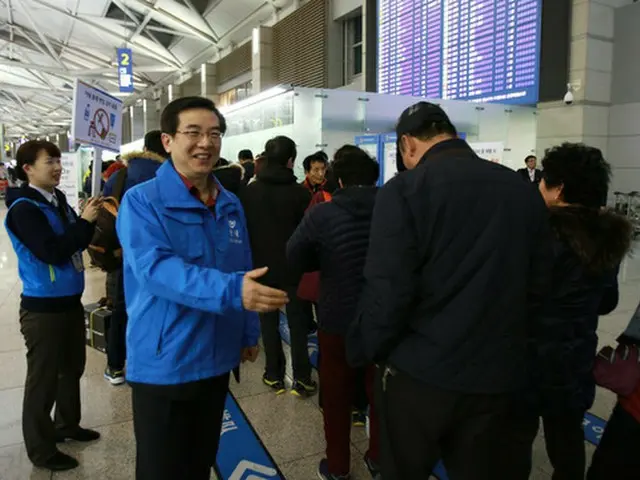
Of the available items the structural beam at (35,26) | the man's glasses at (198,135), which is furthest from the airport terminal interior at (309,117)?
the structural beam at (35,26)

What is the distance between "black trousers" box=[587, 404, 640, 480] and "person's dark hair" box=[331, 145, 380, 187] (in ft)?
4.20

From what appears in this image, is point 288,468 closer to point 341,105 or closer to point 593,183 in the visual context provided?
point 593,183

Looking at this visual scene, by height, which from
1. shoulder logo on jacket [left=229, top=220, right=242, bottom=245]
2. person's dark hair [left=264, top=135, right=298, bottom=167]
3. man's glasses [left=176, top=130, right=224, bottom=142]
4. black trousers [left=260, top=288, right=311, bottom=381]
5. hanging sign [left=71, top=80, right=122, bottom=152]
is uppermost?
hanging sign [left=71, top=80, right=122, bottom=152]

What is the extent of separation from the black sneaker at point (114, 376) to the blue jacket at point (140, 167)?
1342mm

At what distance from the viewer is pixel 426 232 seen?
1273 millimetres

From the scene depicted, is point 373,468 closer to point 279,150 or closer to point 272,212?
point 272,212

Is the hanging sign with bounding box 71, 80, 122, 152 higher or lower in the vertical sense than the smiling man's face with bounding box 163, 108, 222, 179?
higher

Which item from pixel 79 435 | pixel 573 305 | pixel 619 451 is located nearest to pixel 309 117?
pixel 79 435

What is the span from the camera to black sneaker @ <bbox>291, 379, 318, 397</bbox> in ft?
10.8

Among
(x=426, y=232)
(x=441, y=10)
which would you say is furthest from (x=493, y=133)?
(x=426, y=232)

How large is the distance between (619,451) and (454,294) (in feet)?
3.25

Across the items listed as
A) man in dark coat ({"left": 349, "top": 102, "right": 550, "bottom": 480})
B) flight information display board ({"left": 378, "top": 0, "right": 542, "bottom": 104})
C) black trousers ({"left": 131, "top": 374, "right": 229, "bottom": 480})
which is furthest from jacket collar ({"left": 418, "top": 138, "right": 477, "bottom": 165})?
flight information display board ({"left": 378, "top": 0, "right": 542, "bottom": 104})

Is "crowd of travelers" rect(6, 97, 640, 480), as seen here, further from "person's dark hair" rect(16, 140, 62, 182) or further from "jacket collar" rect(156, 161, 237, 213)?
"person's dark hair" rect(16, 140, 62, 182)

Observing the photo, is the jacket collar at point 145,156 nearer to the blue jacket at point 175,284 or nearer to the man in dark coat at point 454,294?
the blue jacket at point 175,284
